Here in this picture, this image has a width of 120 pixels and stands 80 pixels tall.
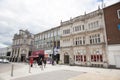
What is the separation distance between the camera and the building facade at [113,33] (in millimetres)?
19109

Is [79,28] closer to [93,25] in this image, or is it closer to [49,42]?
[93,25]

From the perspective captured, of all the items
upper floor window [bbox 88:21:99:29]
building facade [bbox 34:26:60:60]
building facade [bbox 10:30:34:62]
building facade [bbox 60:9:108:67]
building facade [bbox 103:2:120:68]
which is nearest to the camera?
building facade [bbox 103:2:120:68]

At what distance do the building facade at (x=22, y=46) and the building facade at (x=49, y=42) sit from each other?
535cm

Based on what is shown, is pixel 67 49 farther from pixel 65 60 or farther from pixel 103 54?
pixel 103 54

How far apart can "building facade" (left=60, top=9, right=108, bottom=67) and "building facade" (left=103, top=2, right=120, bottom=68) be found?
0.97m

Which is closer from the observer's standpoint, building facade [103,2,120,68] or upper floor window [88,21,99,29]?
building facade [103,2,120,68]

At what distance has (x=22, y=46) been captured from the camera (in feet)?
140

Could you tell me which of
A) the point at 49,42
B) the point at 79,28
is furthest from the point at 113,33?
the point at 49,42

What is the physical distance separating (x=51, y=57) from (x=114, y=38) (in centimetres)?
1896

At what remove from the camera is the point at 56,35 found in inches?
1281

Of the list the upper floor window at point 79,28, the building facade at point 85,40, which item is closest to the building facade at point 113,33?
the building facade at point 85,40

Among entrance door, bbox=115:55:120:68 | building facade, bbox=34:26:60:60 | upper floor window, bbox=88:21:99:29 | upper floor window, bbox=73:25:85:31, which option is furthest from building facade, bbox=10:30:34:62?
entrance door, bbox=115:55:120:68

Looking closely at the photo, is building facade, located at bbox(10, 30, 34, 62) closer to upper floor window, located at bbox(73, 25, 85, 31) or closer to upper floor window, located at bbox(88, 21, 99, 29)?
upper floor window, located at bbox(73, 25, 85, 31)

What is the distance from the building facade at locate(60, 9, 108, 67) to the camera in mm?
21641
